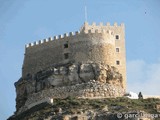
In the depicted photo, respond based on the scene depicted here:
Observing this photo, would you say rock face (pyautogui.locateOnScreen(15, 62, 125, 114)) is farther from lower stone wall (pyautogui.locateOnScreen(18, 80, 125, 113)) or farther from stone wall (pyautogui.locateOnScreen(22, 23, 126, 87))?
stone wall (pyautogui.locateOnScreen(22, 23, 126, 87))

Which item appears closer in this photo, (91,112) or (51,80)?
(91,112)

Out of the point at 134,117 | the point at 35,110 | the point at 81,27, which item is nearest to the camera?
the point at 134,117

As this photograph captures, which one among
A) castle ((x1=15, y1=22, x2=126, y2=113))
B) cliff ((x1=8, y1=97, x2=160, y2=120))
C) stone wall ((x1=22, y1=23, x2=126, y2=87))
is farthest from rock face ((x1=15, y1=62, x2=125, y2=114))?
cliff ((x1=8, y1=97, x2=160, y2=120))

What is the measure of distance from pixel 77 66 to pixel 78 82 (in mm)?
1567

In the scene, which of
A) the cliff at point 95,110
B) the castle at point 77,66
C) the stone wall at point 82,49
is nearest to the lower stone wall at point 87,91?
the castle at point 77,66

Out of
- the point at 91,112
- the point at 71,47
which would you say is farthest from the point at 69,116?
the point at 71,47

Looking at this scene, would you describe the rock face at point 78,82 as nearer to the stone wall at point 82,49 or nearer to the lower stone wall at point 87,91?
the lower stone wall at point 87,91

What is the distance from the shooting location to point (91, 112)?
100688 mm

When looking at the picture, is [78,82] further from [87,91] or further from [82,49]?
[82,49]

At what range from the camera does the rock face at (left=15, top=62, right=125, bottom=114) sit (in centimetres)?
10562

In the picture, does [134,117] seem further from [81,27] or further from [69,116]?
[81,27]

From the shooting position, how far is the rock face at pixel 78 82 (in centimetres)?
10562

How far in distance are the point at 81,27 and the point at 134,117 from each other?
56.7ft

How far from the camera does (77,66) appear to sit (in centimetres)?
10712
